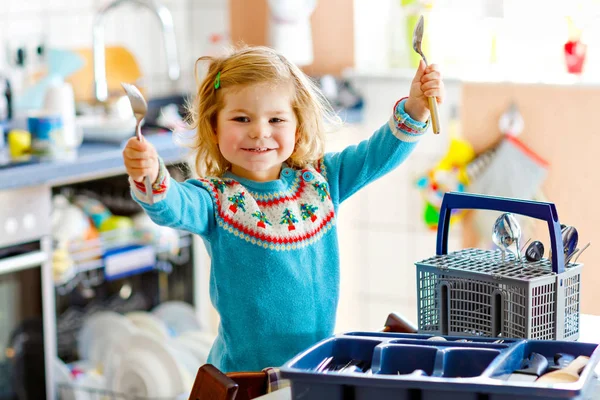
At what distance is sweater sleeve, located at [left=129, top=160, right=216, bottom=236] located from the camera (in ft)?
3.80

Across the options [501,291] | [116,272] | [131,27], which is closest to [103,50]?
[131,27]

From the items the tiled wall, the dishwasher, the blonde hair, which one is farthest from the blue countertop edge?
the blonde hair

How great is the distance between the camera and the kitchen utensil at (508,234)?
4.05 feet

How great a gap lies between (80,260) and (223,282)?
1.35 m

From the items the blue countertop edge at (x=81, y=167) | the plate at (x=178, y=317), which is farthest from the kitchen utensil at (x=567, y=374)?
the plate at (x=178, y=317)

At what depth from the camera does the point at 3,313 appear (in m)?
2.36

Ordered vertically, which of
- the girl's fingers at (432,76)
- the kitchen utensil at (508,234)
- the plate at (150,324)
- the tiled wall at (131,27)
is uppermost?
the tiled wall at (131,27)

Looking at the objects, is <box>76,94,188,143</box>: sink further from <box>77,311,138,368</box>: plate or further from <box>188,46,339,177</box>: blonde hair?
<box>188,46,339,177</box>: blonde hair

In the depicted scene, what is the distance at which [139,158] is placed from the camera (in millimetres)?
1105

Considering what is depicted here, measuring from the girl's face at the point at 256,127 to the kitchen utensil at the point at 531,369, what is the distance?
47 centimetres

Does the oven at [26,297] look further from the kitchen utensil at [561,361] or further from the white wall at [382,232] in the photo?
the kitchen utensil at [561,361]

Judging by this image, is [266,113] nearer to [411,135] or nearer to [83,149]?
[411,135]

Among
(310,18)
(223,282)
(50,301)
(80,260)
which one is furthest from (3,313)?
(310,18)

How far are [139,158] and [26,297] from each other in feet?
4.60
